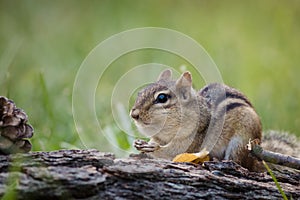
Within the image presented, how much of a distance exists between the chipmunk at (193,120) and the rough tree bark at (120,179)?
0.63 meters

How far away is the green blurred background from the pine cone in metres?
1.21

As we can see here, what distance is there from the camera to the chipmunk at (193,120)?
322 cm

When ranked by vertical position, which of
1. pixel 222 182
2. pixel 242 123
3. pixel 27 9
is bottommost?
pixel 222 182

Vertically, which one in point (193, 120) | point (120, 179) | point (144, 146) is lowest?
point (120, 179)

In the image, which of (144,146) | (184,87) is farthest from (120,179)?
(184,87)

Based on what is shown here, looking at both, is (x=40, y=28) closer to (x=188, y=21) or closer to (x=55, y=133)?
(x=188, y=21)

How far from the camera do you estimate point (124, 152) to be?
13.0 ft

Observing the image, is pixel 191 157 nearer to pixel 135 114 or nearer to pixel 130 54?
pixel 135 114

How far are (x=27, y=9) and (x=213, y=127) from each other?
5.03 metres

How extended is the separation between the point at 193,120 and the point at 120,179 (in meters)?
1.27

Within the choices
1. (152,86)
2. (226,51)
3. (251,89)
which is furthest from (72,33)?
(152,86)

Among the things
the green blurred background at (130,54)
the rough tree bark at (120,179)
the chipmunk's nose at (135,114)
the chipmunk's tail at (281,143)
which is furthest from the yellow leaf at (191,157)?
the green blurred background at (130,54)

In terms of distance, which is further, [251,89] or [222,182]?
[251,89]

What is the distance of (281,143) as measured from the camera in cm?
357
